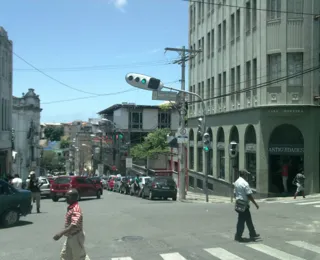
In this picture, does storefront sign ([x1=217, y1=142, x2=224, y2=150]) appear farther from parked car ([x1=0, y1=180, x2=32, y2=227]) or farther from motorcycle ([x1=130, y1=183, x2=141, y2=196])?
parked car ([x1=0, y1=180, x2=32, y2=227])

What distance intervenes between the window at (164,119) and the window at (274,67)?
47006 mm

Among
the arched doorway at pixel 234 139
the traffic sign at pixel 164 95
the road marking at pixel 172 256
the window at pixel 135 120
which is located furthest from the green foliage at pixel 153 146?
the road marking at pixel 172 256

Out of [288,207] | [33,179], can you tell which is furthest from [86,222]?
[288,207]

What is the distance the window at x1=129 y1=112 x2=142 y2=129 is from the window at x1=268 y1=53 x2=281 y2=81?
4603cm

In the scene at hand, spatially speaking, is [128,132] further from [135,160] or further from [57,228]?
[57,228]

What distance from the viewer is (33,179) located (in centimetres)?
1991

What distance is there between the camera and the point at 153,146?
65625mm

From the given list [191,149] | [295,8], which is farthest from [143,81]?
[191,149]

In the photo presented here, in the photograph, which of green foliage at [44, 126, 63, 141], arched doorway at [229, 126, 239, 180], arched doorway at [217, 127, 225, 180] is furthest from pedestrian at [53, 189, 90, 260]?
green foliage at [44, 126, 63, 141]

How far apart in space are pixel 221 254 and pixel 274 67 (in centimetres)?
1979

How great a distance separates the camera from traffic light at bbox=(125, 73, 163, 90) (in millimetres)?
24500

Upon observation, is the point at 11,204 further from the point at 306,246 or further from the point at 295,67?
the point at 295,67

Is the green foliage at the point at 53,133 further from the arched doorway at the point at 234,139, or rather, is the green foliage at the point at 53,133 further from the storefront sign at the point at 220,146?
the arched doorway at the point at 234,139

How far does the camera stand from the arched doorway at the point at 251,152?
95.2 feet
